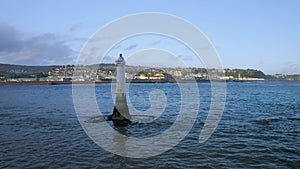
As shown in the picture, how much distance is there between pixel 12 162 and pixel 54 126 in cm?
867

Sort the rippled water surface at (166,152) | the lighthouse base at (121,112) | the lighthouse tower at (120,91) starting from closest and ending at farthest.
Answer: the rippled water surface at (166,152), the lighthouse tower at (120,91), the lighthouse base at (121,112)

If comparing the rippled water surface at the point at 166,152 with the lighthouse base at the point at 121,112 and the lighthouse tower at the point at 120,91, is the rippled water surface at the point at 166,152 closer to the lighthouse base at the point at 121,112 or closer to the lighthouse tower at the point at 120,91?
the lighthouse base at the point at 121,112

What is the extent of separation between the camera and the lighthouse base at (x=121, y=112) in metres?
19.0

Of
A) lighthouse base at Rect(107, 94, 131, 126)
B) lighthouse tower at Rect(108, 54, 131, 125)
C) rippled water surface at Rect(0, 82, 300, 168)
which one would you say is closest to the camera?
rippled water surface at Rect(0, 82, 300, 168)

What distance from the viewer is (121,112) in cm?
2008

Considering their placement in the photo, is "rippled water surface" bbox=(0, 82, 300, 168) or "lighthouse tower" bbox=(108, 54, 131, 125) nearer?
"rippled water surface" bbox=(0, 82, 300, 168)

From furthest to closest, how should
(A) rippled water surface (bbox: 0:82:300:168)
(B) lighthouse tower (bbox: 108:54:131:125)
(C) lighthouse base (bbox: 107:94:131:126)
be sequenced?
(C) lighthouse base (bbox: 107:94:131:126)
(B) lighthouse tower (bbox: 108:54:131:125)
(A) rippled water surface (bbox: 0:82:300:168)

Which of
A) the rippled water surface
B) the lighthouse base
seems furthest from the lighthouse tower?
the rippled water surface

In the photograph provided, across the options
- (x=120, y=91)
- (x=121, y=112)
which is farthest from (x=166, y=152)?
(x=121, y=112)

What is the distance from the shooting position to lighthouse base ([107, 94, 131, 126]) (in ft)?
62.5

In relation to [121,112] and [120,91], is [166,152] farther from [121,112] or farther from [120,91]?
[121,112]

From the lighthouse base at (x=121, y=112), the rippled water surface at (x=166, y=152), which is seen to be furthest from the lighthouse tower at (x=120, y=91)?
the rippled water surface at (x=166, y=152)

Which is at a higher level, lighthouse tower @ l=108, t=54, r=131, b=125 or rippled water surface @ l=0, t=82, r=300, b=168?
lighthouse tower @ l=108, t=54, r=131, b=125

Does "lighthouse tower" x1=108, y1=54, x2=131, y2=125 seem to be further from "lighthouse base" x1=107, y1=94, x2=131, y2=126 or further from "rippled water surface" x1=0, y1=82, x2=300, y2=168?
"rippled water surface" x1=0, y1=82, x2=300, y2=168
